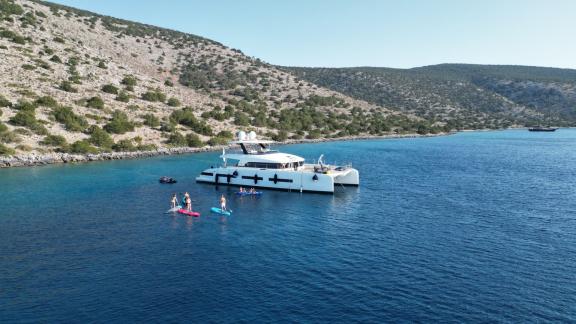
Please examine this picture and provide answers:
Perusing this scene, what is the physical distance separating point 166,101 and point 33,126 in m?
49.2

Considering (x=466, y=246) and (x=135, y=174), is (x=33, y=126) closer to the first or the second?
(x=135, y=174)

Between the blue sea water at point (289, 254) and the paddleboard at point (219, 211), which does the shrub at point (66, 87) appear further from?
the paddleboard at point (219, 211)

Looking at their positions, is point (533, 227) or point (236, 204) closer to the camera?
point (533, 227)

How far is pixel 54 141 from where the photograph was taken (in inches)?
3595

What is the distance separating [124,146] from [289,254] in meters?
71.3

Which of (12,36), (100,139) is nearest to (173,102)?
(100,139)

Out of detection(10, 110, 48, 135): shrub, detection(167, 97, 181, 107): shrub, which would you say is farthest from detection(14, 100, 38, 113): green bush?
detection(167, 97, 181, 107): shrub

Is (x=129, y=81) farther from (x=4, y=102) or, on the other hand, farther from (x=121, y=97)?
(x=4, y=102)

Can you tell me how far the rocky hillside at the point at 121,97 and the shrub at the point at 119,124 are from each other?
0.76 feet

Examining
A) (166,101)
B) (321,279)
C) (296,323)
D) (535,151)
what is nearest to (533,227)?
(321,279)

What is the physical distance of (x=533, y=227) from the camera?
4634 centimetres

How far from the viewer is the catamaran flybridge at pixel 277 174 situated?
64.9 meters

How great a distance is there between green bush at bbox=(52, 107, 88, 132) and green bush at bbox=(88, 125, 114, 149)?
10.8ft

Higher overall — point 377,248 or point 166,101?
point 166,101
